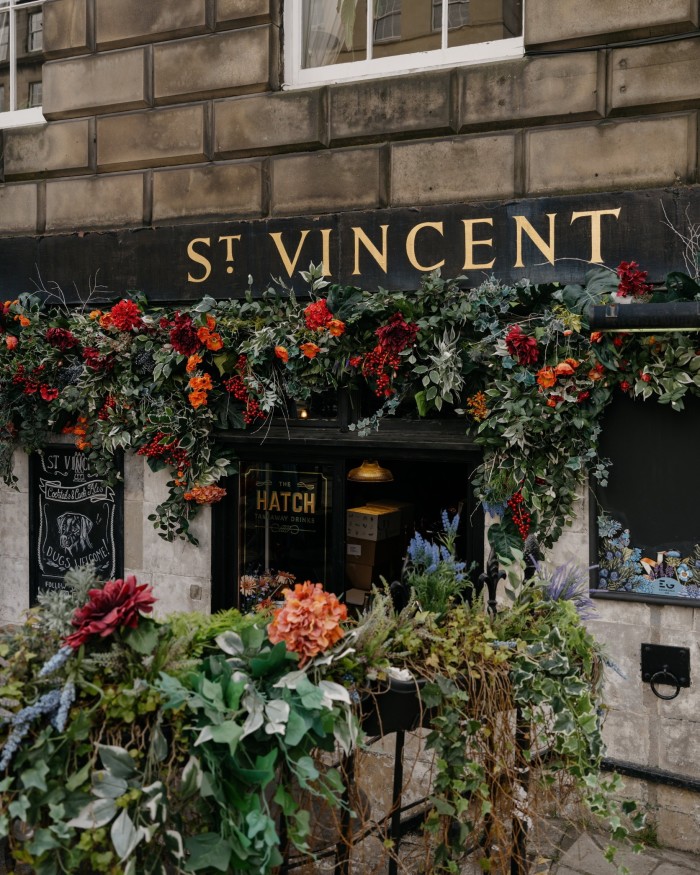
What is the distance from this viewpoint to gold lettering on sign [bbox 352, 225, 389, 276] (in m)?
6.09

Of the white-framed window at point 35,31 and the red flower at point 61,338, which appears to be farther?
the white-framed window at point 35,31

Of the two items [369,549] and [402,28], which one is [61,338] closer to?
[369,549]

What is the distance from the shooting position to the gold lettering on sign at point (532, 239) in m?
5.60

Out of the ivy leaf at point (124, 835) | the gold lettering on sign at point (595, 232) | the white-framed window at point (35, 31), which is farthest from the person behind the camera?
the white-framed window at point (35, 31)

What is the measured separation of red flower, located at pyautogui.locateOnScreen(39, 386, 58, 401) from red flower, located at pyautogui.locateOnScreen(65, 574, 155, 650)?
4602mm

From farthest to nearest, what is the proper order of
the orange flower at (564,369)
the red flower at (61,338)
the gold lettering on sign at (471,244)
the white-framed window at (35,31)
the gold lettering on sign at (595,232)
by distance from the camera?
the white-framed window at (35,31) < the red flower at (61,338) < the gold lettering on sign at (471,244) < the gold lettering on sign at (595,232) < the orange flower at (564,369)

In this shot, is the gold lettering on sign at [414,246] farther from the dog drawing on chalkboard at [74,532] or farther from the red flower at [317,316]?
the dog drawing on chalkboard at [74,532]

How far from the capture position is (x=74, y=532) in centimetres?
742

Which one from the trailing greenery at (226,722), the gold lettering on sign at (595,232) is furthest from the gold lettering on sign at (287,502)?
the trailing greenery at (226,722)

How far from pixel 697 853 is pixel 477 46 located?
5.18 meters

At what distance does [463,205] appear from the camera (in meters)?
5.84

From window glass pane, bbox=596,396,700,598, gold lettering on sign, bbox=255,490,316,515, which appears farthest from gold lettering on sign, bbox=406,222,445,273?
gold lettering on sign, bbox=255,490,316,515

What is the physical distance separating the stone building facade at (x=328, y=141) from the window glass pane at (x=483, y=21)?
1.06ft

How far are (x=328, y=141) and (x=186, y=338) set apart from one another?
173 centimetres
